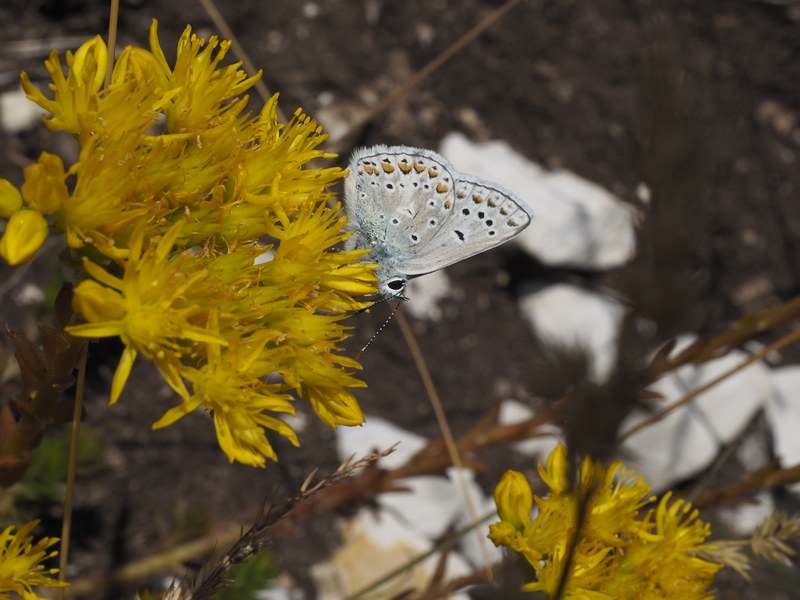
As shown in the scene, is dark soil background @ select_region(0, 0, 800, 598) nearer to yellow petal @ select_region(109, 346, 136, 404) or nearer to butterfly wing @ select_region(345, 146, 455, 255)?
butterfly wing @ select_region(345, 146, 455, 255)

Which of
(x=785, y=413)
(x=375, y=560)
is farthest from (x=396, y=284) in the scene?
(x=785, y=413)

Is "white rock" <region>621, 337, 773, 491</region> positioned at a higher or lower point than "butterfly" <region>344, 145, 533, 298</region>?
lower

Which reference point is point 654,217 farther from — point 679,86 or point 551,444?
point 551,444

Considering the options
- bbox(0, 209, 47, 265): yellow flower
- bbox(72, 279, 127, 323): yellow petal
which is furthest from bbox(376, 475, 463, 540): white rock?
bbox(0, 209, 47, 265): yellow flower

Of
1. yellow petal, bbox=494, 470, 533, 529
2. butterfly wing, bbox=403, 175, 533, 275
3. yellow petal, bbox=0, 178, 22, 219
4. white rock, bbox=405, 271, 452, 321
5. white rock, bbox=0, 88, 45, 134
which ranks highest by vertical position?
yellow petal, bbox=0, 178, 22, 219

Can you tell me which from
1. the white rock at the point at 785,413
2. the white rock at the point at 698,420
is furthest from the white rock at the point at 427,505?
the white rock at the point at 785,413

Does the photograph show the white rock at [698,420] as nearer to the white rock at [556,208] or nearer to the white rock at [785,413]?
the white rock at [785,413]
